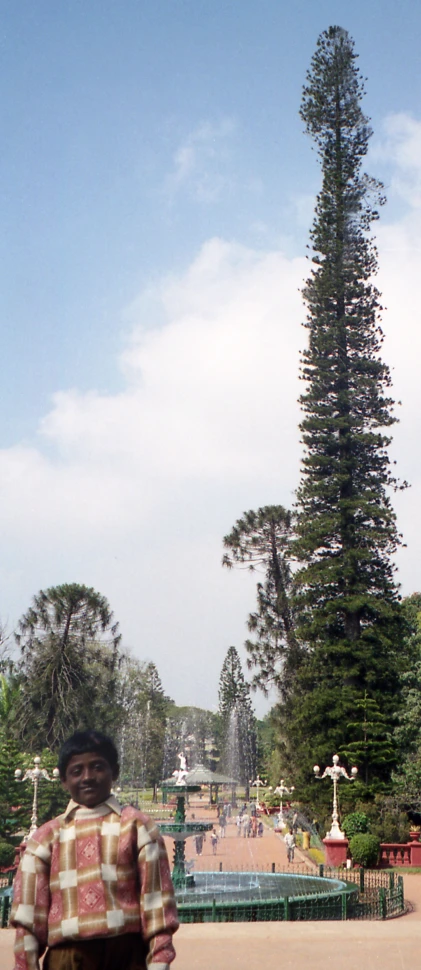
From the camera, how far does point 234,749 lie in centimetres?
7912

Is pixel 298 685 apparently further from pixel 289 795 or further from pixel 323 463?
pixel 323 463

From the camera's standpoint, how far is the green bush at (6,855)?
22969mm

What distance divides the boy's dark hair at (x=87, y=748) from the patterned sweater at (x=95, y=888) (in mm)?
268

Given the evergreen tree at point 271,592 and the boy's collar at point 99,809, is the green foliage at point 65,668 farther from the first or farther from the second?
the boy's collar at point 99,809

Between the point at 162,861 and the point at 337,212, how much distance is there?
121 ft

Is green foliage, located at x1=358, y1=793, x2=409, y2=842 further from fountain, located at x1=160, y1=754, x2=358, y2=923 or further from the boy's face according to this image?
the boy's face

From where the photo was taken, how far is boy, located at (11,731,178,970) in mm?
3605

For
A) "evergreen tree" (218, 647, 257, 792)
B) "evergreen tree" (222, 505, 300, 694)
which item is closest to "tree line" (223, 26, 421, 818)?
"evergreen tree" (222, 505, 300, 694)

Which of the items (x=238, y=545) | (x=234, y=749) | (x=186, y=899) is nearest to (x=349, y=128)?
(x=238, y=545)

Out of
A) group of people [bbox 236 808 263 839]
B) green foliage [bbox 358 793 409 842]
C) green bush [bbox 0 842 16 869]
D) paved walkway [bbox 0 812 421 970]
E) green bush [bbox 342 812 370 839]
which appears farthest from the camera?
group of people [bbox 236 808 263 839]

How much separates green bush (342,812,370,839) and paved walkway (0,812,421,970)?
36.5 ft

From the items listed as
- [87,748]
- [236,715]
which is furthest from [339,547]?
[236,715]

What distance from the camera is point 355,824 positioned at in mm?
25359

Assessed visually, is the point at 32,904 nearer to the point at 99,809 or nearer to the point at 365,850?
the point at 99,809
